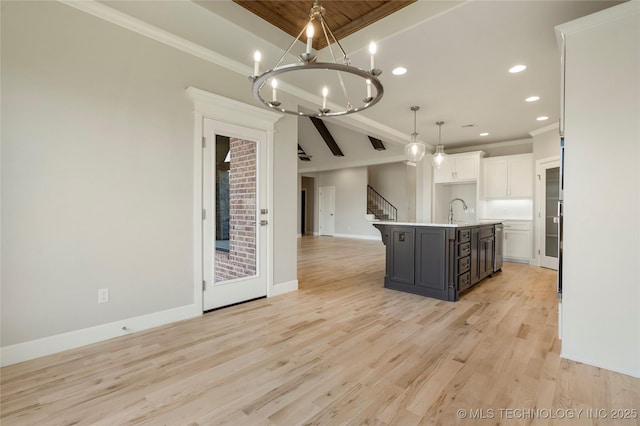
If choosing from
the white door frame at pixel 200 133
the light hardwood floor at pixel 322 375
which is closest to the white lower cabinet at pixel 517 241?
the light hardwood floor at pixel 322 375

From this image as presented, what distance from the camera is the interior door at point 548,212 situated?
5.56 metres

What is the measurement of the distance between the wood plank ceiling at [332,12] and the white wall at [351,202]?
26.7 feet

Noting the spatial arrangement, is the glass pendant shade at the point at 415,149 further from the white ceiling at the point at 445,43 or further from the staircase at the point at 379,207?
the staircase at the point at 379,207

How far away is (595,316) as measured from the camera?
215cm

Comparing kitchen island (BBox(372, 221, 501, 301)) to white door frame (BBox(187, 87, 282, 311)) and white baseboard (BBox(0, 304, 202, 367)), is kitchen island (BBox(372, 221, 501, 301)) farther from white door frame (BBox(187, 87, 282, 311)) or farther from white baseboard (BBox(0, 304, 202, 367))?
white baseboard (BBox(0, 304, 202, 367))

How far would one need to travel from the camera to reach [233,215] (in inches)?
137

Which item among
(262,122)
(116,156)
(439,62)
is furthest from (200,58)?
(439,62)

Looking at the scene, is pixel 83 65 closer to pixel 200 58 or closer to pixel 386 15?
pixel 200 58

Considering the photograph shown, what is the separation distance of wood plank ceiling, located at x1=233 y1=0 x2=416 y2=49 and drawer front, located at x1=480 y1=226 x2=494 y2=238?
3.28 meters

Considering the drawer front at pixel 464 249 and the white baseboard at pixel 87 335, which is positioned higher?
the drawer front at pixel 464 249

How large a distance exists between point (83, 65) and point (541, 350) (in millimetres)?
4348

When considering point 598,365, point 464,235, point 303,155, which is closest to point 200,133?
point 464,235

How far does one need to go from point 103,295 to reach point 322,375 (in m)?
1.95

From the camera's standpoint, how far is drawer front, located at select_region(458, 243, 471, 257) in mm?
3788
